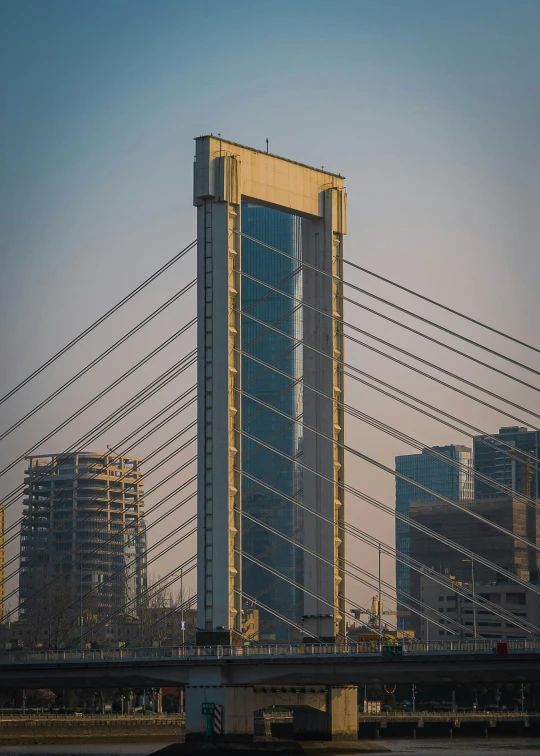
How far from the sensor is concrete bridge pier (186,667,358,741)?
7738 cm

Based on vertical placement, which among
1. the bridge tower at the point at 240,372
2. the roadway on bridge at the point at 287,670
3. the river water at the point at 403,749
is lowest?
the river water at the point at 403,749

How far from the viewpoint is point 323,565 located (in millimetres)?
83125

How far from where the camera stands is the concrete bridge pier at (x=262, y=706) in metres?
77.4

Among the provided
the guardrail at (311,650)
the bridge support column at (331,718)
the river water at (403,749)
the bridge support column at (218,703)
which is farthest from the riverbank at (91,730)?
the bridge support column at (218,703)

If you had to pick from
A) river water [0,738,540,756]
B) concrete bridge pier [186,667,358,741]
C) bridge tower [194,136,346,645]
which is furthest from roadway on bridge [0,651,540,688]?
river water [0,738,540,756]

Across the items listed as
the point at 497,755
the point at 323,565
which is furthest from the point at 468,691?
the point at 323,565

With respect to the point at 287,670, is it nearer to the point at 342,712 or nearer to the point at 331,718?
the point at 331,718

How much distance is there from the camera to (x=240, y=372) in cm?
7875

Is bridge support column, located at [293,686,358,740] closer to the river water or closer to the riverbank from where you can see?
the river water

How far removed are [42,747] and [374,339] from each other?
40.3m

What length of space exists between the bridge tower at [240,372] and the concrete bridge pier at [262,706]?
237 cm

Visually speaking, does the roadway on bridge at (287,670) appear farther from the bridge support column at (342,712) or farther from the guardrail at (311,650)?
the bridge support column at (342,712)

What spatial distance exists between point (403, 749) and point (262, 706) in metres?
26.9

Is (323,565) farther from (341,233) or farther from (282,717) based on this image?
(282,717)
